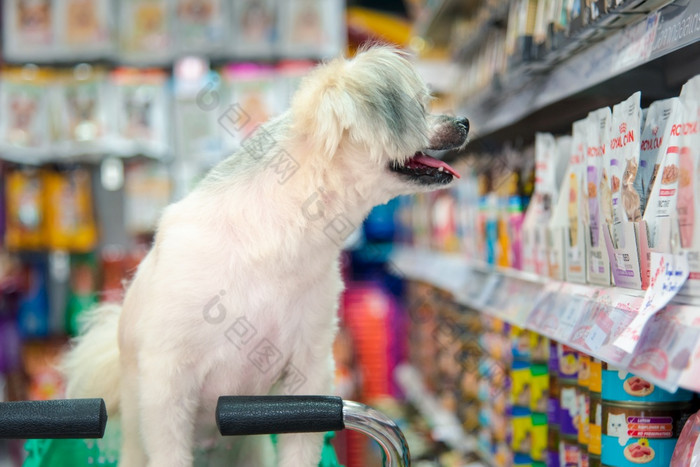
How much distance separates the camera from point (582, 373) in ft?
4.89

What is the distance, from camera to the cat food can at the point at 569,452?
1.56 m

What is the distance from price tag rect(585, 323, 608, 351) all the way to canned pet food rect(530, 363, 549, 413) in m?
0.64

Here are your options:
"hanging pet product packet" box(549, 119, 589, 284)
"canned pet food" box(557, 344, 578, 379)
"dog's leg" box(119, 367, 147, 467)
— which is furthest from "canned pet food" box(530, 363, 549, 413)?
"dog's leg" box(119, 367, 147, 467)

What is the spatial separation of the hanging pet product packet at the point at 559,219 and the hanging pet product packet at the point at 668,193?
0.42m

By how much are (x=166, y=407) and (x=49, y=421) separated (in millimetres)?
284

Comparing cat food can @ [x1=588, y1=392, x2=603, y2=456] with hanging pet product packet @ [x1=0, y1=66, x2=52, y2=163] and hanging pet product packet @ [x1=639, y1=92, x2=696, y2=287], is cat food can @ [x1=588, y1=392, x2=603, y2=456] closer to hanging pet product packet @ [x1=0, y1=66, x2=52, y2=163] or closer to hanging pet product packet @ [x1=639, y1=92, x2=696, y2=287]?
hanging pet product packet @ [x1=639, y1=92, x2=696, y2=287]

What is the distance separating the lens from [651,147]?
1206mm

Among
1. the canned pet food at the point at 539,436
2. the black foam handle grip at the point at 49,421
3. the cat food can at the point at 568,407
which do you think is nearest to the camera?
the black foam handle grip at the point at 49,421

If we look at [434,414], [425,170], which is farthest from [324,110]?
[434,414]

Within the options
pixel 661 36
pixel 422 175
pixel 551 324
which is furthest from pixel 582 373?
pixel 661 36

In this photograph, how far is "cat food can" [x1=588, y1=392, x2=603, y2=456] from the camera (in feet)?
4.46

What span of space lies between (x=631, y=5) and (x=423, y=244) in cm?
269

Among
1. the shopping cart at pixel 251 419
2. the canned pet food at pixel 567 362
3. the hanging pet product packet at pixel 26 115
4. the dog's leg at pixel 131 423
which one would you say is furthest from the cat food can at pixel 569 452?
the hanging pet product packet at pixel 26 115

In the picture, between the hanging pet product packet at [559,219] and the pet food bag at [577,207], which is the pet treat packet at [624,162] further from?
the hanging pet product packet at [559,219]
